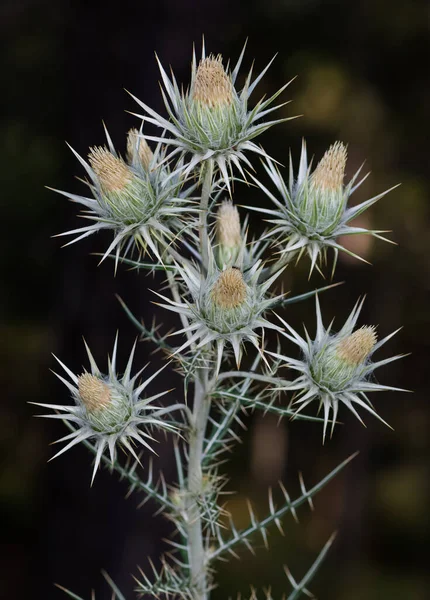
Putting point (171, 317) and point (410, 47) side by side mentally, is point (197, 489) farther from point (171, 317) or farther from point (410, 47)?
point (410, 47)

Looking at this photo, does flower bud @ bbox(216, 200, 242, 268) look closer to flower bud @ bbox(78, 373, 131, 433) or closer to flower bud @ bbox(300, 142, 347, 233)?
flower bud @ bbox(300, 142, 347, 233)

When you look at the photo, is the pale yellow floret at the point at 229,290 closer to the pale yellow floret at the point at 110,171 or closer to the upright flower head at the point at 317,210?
the upright flower head at the point at 317,210

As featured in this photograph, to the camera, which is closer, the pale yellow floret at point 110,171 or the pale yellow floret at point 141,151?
the pale yellow floret at point 110,171

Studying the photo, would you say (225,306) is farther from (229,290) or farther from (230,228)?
(230,228)

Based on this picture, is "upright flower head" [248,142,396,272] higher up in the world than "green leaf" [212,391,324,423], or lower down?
higher up

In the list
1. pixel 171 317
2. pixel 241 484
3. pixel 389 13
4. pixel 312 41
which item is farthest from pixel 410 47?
pixel 241 484

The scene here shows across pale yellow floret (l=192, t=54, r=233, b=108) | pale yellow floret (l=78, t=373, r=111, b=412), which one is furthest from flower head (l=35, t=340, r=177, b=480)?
pale yellow floret (l=192, t=54, r=233, b=108)

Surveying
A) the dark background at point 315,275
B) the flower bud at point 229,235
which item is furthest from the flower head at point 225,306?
the dark background at point 315,275

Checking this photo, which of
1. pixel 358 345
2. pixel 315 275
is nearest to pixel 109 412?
pixel 358 345
